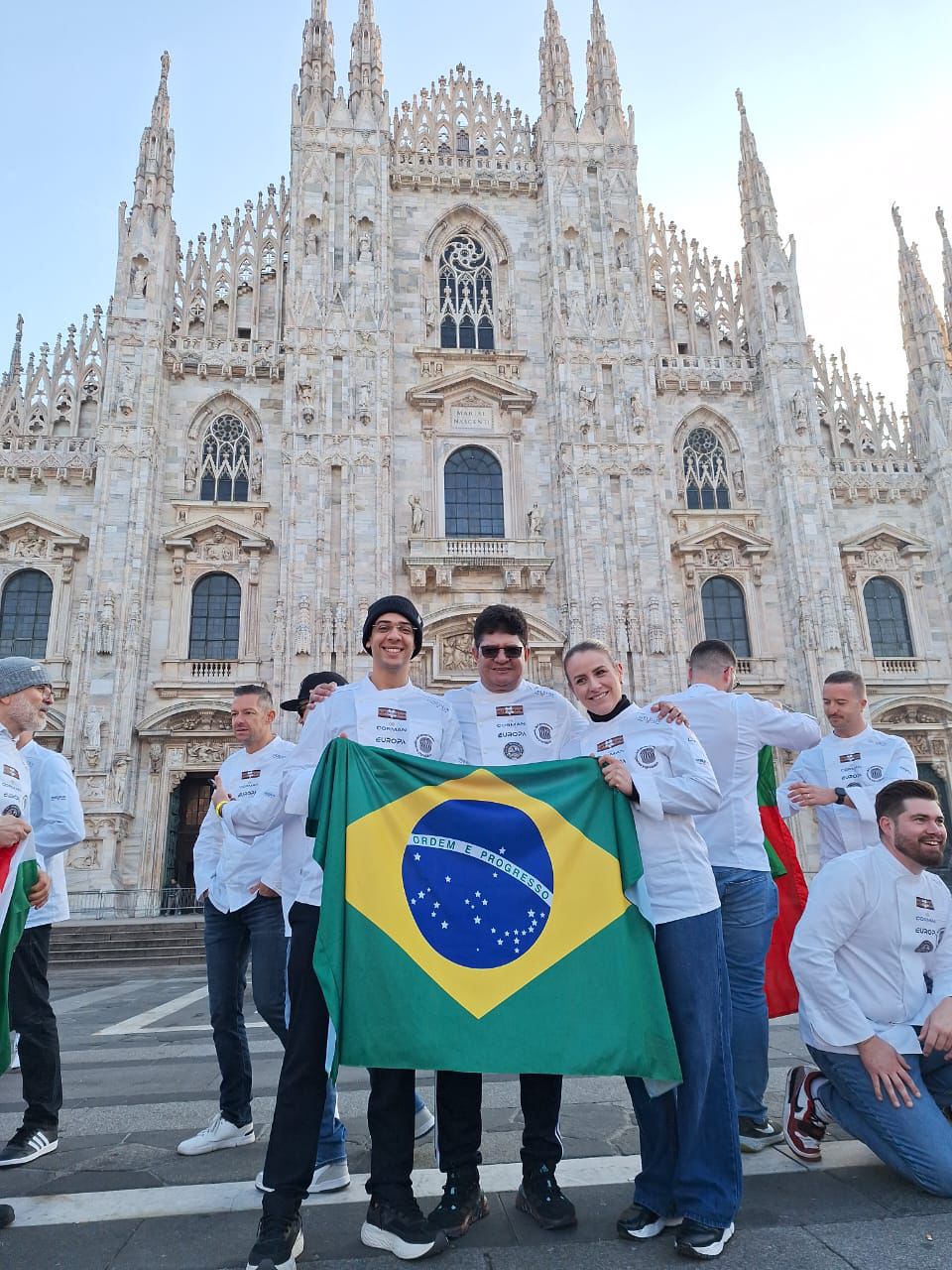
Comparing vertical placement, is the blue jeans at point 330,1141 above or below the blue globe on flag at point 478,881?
below

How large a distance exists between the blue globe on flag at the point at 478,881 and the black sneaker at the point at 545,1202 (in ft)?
2.60

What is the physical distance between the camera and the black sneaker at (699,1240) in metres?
2.93

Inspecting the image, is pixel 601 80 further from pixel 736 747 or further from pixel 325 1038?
pixel 325 1038

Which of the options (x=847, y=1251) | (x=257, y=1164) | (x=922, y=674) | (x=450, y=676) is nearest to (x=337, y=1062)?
(x=257, y=1164)

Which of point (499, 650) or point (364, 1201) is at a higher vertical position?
point (499, 650)

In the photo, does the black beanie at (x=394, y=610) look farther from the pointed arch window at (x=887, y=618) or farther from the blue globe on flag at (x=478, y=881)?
the pointed arch window at (x=887, y=618)

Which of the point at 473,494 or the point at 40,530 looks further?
the point at 473,494

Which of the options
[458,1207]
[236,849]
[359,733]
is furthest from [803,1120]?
[236,849]

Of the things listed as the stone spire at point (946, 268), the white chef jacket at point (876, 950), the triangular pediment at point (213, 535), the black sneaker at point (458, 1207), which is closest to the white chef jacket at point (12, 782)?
the black sneaker at point (458, 1207)

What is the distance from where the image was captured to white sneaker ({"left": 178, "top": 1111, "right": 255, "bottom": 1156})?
4023 mm

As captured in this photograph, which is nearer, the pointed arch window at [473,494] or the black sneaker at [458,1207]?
the black sneaker at [458,1207]

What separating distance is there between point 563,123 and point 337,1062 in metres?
26.6

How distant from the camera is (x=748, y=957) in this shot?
4301 millimetres

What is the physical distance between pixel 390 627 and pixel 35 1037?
8.98 feet
